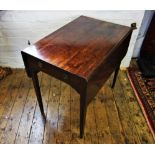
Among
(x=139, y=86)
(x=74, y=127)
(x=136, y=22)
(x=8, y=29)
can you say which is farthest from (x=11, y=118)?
(x=136, y=22)

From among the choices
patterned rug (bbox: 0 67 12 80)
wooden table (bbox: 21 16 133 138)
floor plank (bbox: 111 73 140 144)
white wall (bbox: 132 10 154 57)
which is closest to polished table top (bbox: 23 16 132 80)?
wooden table (bbox: 21 16 133 138)

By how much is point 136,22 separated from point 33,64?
49.2 inches

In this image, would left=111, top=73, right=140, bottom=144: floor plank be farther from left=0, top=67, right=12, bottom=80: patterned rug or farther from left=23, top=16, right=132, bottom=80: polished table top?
left=0, top=67, right=12, bottom=80: patterned rug

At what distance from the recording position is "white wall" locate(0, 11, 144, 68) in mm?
1659

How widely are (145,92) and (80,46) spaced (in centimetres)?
109

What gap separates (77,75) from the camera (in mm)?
885

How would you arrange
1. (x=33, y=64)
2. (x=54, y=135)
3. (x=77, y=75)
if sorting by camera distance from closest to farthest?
(x=77, y=75) < (x=33, y=64) < (x=54, y=135)

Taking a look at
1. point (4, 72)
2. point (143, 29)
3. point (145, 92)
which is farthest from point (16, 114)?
point (143, 29)

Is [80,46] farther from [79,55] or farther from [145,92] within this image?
[145,92]

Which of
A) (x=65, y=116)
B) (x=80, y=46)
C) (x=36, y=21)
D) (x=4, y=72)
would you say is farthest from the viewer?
(x=4, y=72)

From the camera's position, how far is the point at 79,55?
3.38ft

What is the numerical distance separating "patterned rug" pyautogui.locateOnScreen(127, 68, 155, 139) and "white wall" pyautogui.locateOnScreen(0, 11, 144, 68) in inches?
15.0

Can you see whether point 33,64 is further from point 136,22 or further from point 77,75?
point 136,22

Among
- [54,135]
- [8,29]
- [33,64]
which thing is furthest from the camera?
[8,29]
